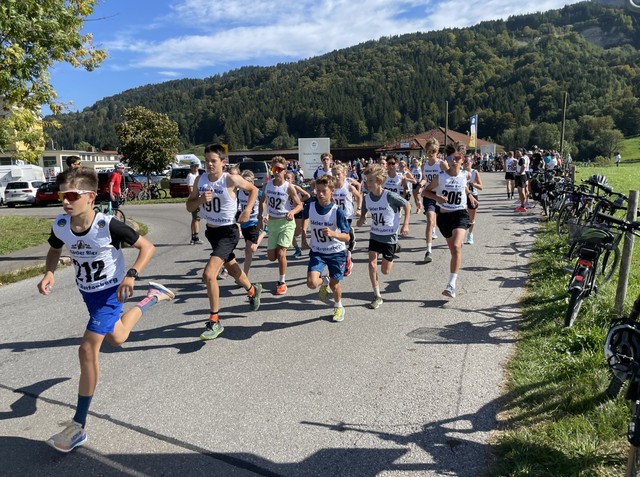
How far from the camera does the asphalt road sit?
10.2 feet

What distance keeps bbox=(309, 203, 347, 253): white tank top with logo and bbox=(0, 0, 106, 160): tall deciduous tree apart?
21.6 ft

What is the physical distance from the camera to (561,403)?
11.8ft

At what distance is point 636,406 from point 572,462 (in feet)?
2.08

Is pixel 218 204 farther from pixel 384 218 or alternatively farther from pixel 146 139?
pixel 146 139

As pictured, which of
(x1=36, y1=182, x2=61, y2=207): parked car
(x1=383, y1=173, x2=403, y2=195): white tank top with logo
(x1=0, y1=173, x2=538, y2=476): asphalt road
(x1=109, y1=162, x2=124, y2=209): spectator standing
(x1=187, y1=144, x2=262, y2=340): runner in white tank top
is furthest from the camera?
(x1=36, y1=182, x2=61, y2=207): parked car

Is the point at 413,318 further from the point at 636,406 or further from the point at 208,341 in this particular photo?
the point at 636,406

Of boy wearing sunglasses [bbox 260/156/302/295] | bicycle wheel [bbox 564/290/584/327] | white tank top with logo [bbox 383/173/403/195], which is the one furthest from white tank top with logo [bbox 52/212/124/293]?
white tank top with logo [bbox 383/173/403/195]

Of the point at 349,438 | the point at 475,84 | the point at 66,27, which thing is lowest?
the point at 349,438

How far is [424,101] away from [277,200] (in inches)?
6456

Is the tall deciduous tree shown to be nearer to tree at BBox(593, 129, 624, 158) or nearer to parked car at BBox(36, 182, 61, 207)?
parked car at BBox(36, 182, 61, 207)

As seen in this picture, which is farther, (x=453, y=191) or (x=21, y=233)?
(x=21, y=233)

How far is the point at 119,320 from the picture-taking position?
12.3 ft

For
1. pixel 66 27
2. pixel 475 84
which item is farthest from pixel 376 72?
pixel 66 27

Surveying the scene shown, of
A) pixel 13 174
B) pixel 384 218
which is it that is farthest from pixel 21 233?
pixel 13 174
